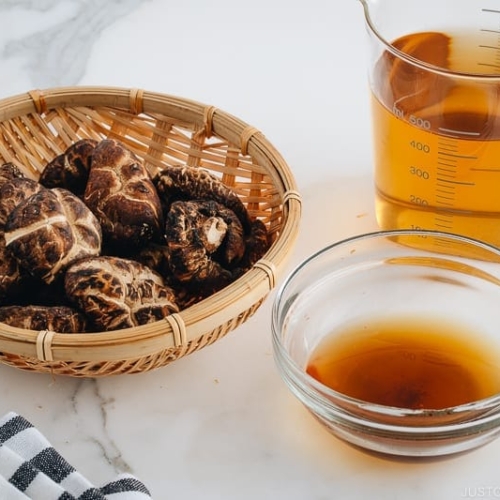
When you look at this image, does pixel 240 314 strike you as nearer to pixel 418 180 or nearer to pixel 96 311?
pixel 96 311

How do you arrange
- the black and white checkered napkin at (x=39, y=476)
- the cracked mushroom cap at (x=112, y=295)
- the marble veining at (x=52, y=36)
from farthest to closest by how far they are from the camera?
the marble veining at (x=52, y=36) < the cracked mushroom cap at (x=112, y=295) < the black and white checkered napkin at (x=39, y=476)

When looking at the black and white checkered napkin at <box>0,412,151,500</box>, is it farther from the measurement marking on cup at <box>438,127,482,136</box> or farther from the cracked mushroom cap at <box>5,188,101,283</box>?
the measurement marking on cup at <box>438,127,482,136</box>

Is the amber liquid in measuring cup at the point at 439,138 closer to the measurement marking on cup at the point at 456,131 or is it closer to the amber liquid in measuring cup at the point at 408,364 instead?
the measurement marking on cup at the point at 456,131

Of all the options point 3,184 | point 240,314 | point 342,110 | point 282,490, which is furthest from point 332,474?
point 342,110

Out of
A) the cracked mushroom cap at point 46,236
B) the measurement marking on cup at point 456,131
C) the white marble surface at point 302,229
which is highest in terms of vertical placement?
the measurement marking on cup at point 456,131

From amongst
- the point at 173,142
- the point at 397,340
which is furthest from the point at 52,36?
the point at 397,340

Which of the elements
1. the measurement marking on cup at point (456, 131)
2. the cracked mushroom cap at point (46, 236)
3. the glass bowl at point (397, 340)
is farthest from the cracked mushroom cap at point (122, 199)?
the measurement marking on cup at point (456, 131)

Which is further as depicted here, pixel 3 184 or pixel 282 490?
pixel 3 184

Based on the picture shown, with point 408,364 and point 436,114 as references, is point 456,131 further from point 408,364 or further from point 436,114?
point 408,364
